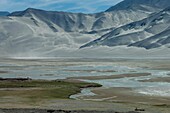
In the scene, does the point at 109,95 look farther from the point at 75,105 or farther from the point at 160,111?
the point at 160,111

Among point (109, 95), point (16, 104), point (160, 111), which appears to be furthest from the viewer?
point (109, 95)

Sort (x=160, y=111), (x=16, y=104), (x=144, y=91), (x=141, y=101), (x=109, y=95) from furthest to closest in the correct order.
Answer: (x=144, y=91) → (x=109, y=95) → (x=141, y=101) → (x=16, y=104) → (x=160, y=111)

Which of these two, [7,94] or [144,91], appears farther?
[144,91]

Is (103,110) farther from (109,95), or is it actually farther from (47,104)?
(109,95)

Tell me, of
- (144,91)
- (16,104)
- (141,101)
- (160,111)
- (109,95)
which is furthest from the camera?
(144,91)

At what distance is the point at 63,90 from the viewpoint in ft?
219

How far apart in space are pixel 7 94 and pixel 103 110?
1863 centimetres

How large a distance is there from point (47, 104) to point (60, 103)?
1.75m

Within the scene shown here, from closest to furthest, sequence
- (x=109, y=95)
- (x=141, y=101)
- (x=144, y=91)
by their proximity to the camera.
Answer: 1. (x=141, y=101)
2. (x=109, y=95)
3. (x=144, y=91)

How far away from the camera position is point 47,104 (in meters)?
48.7

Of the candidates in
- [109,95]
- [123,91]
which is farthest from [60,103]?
[123,91]

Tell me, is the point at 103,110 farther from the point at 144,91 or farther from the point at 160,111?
the point at 144,91

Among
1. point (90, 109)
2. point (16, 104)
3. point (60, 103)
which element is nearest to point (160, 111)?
point (90, 109)

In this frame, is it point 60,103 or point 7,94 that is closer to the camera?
point 60,103
